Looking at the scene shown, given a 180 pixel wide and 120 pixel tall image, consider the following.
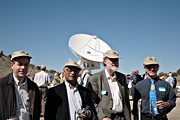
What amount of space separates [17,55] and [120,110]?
1.93 m

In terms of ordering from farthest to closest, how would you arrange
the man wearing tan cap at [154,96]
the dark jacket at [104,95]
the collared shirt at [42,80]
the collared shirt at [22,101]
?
1. the collared shirt at [42,80]
2. the man wearing tan cap at [154,96]
3. the dark jacket at [104,95]
4. the collared shirt at [22,101]

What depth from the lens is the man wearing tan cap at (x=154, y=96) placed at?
5227 mm

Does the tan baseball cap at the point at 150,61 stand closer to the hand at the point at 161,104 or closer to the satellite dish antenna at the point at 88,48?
the hand at the point at 161,104

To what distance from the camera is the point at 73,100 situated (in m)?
4.71

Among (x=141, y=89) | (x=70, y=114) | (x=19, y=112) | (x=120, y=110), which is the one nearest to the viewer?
(x=19, y=112)

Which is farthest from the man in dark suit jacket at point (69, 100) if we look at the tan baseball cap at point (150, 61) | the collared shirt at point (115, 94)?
the tan baseball cap at point (150, 61)

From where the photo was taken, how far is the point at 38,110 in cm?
439

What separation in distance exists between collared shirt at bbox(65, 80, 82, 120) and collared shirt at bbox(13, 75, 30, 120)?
68cm

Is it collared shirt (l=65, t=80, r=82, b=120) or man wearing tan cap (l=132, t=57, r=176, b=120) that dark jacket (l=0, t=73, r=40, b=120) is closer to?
collared shirt (l=65, t=80, r=82, b=120)

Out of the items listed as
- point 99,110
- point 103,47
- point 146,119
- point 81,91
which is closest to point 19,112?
point 81,91

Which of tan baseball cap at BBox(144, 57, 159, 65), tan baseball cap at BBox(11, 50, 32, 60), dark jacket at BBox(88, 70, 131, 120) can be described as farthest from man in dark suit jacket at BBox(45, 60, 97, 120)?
tan baseball cap at BBox(144, 57, 159, 65)

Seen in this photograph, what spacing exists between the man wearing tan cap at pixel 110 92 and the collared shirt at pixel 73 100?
50cm

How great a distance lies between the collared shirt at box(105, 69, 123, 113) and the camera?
5.11 metres

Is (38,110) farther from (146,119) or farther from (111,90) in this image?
(146,119)
